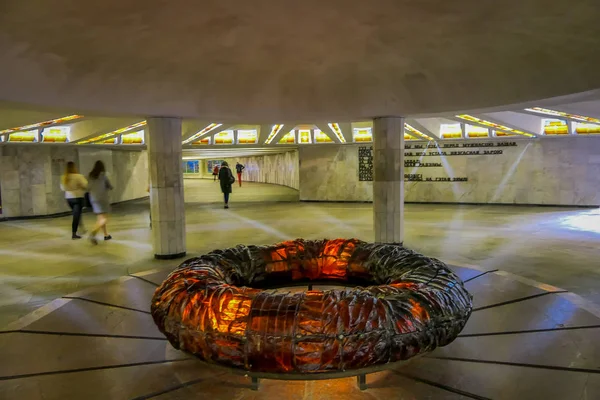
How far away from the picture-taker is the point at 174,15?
4367 millimetres

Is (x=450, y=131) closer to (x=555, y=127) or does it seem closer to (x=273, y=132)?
(x=555, y=127)

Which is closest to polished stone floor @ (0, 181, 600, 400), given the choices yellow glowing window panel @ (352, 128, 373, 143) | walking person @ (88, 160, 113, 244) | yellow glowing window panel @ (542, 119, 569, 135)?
walking person @ (88, 160, 113, 244)

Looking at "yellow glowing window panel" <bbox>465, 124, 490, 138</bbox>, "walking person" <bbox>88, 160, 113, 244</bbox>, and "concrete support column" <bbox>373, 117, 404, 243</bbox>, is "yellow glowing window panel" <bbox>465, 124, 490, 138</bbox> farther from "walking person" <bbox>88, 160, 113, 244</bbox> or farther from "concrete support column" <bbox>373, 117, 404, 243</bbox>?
"walking person" <bbox>88, 160, 113, 244</bbox>

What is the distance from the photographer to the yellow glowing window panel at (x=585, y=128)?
1448 cm

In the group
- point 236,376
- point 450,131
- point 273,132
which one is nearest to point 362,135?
point 450,131

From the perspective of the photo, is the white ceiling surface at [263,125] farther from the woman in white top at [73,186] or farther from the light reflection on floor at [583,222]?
the light reflection on floor at [583,222]

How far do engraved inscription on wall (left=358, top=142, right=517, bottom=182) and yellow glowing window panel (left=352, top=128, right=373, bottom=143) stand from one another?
804mm

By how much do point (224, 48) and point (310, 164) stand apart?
44.3 ft

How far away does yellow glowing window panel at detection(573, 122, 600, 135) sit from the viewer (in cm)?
1448

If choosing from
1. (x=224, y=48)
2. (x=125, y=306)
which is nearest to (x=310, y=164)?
(x=224, y=48)

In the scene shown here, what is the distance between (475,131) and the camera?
16.5m

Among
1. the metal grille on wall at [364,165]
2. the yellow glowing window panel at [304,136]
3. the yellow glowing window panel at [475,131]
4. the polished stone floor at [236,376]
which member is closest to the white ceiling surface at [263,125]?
the yellow glowing window panel at [475,131]

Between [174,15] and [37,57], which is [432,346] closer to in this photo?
[174,15]

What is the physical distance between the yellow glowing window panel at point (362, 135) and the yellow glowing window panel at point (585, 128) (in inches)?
296
